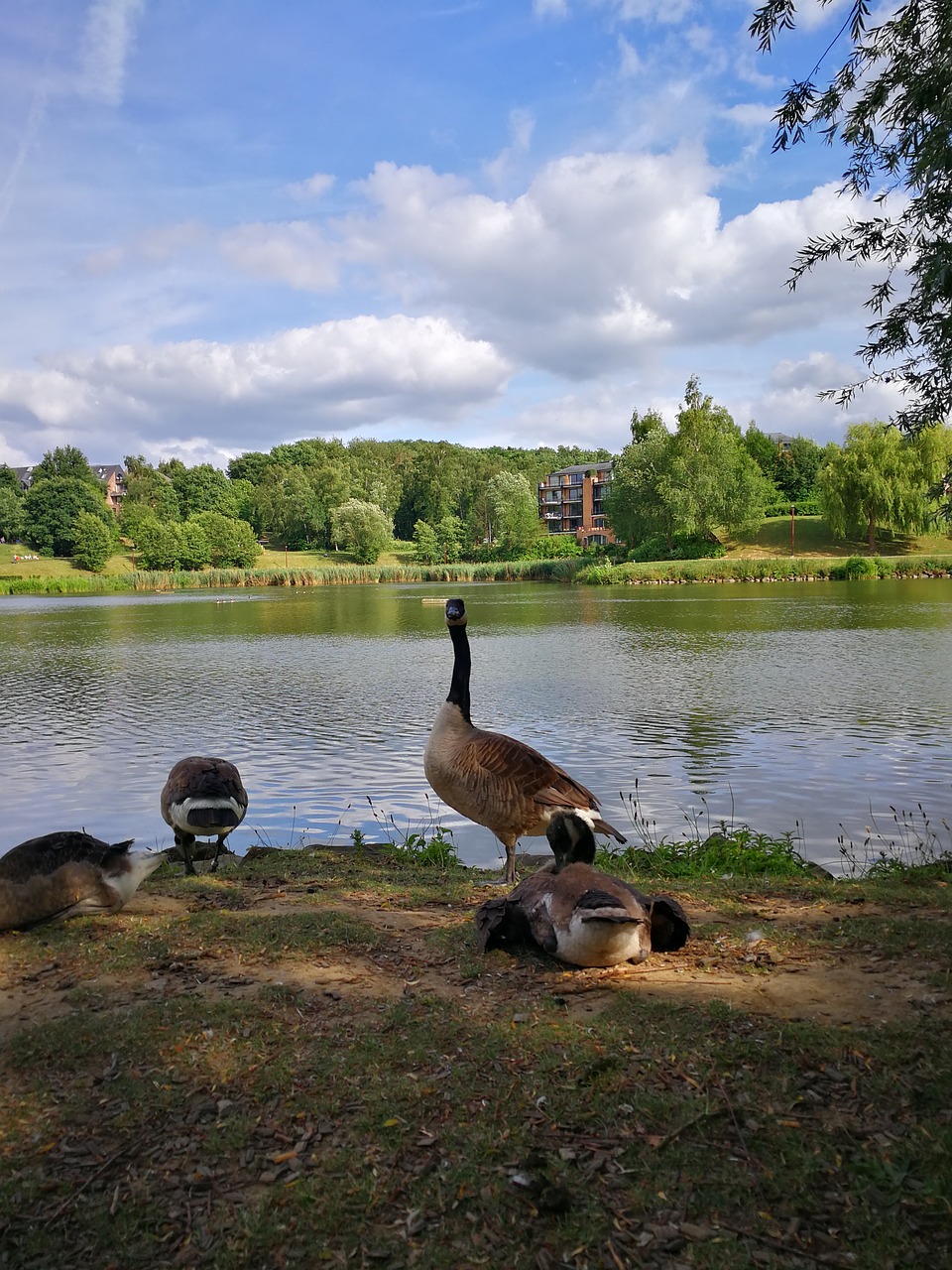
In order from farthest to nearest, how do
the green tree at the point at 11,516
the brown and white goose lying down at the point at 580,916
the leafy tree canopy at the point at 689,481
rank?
the green tree at the point at 11,516 → the leafy tree canopy at the point at 689,481 → the brown and white goose lying down at the point at 580,916

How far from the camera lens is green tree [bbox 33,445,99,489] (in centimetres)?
14557

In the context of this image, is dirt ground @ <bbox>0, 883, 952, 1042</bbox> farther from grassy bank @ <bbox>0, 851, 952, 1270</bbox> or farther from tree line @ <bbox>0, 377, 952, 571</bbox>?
tree line @ <bbox>0, 377, 952, 571</bbox>

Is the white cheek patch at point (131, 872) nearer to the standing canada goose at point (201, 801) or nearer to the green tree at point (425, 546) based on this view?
the standing canada goose at point (201, 801)

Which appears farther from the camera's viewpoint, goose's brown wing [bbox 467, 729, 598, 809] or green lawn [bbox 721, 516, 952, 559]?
green lawn [bbox 721, 516, 952, 559]

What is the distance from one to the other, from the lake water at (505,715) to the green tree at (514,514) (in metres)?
79.5

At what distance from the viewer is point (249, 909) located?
22.1 ft

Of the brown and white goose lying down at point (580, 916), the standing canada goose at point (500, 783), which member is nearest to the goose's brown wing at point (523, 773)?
the standing canada goose at point (500, 783)

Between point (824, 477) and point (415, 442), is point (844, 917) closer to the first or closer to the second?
point (824, 477)

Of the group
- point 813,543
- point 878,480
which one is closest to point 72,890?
point 878,480

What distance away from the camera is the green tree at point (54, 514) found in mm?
125688

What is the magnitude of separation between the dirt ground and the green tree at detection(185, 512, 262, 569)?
119432 mm

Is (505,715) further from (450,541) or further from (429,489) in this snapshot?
(429,489)

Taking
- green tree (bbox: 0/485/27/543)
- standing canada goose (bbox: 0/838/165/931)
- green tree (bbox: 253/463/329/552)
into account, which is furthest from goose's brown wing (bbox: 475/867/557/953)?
green tree (bbox: 0/485/27/543)

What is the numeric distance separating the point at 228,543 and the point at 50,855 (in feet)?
393
